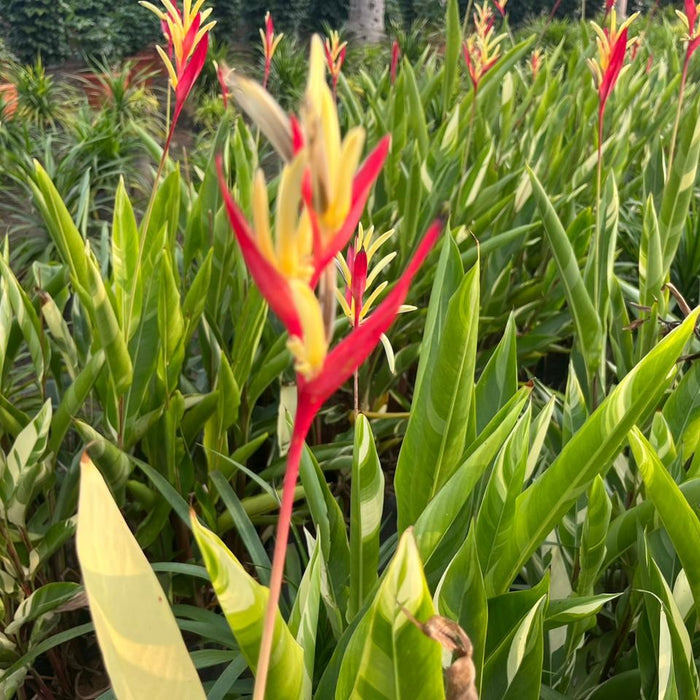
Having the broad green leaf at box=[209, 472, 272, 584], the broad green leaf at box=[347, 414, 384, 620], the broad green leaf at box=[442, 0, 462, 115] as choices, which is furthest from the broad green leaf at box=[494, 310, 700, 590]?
the broad green leaf at box=[442, 0, 462, 115]

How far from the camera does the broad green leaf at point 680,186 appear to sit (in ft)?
3.03

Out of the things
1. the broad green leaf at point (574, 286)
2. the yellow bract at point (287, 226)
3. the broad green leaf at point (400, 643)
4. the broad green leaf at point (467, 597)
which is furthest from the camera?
the broad green leaf at point (574, 286)

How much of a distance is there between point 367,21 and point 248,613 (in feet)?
24.4

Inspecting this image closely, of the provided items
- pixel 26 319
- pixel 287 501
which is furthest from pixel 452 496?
pixel 26 319

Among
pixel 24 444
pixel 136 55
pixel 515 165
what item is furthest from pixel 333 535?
pixel 136 55

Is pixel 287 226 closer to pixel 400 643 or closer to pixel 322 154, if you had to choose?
pixel 322 154

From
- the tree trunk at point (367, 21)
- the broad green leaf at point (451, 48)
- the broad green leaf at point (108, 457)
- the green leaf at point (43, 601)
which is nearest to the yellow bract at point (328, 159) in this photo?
the broad green leaf at point (108, 457)

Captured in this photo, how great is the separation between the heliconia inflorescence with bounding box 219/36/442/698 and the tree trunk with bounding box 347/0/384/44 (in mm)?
7316

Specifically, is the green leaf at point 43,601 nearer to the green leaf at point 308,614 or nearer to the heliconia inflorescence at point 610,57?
the green leaf at point 308,614

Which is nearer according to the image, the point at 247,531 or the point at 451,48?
the point at 247,531

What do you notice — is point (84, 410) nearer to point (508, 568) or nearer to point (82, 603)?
point (82, 603)

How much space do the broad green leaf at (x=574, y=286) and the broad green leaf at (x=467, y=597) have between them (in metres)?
0.49

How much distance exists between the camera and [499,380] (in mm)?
666

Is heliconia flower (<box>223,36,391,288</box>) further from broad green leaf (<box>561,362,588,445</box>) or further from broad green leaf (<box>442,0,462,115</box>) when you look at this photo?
broad green leaf (<box>442,0,462,115</box>)
